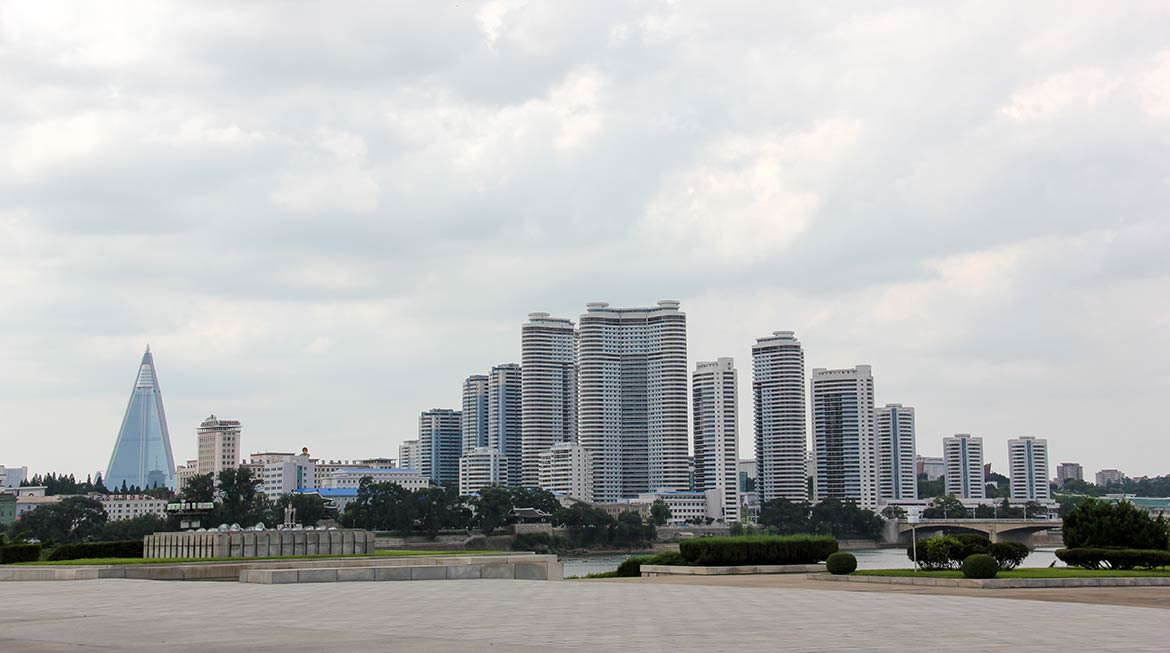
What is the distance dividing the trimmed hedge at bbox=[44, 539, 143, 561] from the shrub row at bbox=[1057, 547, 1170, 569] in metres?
35.4

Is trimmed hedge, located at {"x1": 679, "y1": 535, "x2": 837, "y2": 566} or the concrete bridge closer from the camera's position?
trimmed hedge, located at {"x1": 679, "y1": 535, "x2": 837, "y2": 566}

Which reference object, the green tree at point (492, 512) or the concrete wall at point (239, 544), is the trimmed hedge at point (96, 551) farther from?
the green tree at point (492, 512)

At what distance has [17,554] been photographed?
150ft

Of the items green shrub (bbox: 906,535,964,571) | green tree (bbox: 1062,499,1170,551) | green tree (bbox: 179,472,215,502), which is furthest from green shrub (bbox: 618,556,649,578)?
green tree (bbox: 179,472,215,502)

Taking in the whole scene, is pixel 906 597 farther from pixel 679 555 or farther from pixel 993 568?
pixel 679 555

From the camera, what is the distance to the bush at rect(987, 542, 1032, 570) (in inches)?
1388

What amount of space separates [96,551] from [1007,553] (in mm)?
34273

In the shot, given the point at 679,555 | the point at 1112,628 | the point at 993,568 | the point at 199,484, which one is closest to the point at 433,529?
the point at 199,484

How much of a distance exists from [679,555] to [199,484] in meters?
117

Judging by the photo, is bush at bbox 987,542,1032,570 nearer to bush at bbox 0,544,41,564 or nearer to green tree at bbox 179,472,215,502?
bush at bbox 0,544,41,564

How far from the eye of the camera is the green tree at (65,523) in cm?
15112

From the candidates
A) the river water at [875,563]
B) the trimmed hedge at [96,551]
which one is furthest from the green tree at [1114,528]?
the trimmed hedge at [96,551]

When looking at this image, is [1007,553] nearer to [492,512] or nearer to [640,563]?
[640,563]

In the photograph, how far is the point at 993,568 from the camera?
3162cm
